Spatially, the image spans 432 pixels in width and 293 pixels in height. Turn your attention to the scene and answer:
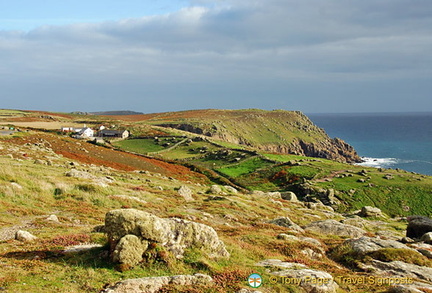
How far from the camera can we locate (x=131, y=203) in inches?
1163

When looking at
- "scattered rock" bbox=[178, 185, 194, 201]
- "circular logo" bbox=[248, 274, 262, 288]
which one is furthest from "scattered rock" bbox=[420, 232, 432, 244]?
"scattered rock" bbox=[178, 185, 194, 201]

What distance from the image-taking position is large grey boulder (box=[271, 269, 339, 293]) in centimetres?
1370

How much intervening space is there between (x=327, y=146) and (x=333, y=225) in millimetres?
164221

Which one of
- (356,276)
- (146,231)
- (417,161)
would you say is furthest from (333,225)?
(417,161)

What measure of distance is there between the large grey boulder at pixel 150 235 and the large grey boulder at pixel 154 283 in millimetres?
1638

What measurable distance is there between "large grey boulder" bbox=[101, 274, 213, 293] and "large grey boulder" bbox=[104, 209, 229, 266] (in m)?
1.64

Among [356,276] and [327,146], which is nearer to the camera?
[356,276]

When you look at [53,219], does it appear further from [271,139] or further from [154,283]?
[271,139]

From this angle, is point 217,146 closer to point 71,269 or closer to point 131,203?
point 131,203

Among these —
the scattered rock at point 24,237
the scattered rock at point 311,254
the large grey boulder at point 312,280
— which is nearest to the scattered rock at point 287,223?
the scattered rock at point 311,254

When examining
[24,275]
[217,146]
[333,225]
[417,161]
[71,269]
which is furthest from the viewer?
[417,161]

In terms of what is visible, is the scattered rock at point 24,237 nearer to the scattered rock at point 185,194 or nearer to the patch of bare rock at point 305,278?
the patch of bare rock at point 305,278

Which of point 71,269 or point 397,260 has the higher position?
point 71,269

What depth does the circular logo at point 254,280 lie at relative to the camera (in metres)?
13.4
